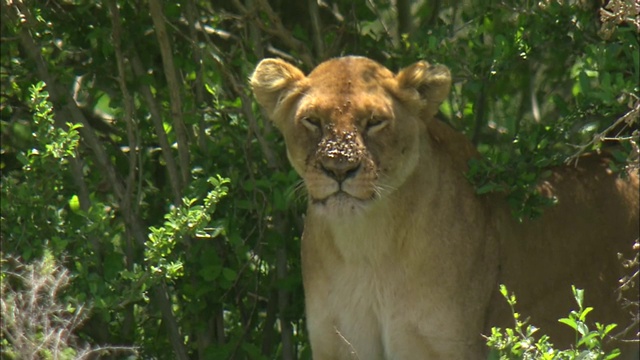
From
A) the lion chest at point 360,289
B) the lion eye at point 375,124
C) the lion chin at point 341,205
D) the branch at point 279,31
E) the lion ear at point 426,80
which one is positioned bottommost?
the lion chest at point 360,289

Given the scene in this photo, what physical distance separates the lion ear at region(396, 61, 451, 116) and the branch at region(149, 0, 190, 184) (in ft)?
4.09

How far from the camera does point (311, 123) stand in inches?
196

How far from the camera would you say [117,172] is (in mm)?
6445

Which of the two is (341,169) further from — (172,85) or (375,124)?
(172,85)

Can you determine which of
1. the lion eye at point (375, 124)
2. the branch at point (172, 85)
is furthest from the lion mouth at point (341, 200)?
the branch at point (172, 85)

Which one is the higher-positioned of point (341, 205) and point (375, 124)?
point (375, 124)

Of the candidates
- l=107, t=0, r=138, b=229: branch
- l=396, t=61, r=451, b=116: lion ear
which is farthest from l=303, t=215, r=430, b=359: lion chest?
l=107, t=0, r=138, b=229: branch

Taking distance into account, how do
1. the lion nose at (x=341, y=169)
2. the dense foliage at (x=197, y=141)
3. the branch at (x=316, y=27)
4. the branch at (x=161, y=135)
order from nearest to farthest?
the lion nose at (x=341, y=169), the dense foliage at (x=197, y=141), the branch at (x=161, y=135), the branch at (x=316, y=27)

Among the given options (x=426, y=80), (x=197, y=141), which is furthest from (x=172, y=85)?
(x=426, y=80)

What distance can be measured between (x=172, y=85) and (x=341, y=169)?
147 centimetres

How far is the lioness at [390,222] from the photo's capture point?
4930mm

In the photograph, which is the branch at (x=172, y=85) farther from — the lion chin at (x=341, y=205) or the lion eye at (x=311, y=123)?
the lion chin at (x=341, y=205)

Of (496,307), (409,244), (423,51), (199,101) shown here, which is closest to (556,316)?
(496,307)

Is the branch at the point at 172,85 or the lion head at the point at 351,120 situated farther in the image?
the branch at the point at 172,85
